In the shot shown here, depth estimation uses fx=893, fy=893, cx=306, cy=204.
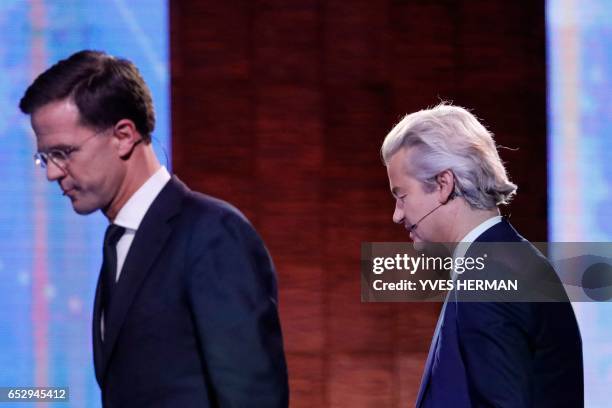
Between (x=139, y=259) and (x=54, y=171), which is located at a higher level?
(x=54, y=171)

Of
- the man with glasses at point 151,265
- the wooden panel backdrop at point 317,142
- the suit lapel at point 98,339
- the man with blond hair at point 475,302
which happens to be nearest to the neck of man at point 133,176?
the man with glasses at point 151,265

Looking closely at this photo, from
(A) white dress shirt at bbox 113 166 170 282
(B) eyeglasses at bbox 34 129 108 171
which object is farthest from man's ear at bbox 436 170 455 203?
(B) eyeglasses at bbox 34 129 108 171

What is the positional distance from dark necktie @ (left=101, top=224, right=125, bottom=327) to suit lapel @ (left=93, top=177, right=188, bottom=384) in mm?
30

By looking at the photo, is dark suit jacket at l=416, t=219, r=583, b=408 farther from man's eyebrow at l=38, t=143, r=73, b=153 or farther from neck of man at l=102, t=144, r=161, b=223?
man's eyebrow at l=38, t=143, r=73, b=153

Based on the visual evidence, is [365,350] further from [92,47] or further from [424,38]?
[92,47]

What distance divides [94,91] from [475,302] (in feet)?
2.31

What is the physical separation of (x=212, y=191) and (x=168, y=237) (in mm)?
1594

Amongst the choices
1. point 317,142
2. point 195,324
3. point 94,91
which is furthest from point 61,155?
point 317,142

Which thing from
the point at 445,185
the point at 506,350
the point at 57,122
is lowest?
the point at 506,350

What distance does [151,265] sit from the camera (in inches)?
53.4

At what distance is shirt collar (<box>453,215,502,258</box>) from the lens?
159cm

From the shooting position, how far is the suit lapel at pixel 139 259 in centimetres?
134

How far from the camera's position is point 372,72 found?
9.87ft

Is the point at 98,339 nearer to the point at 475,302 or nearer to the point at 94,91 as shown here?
the point at 94,91
